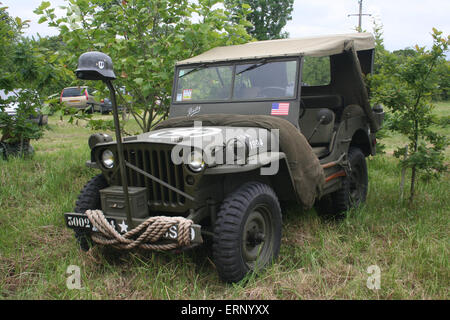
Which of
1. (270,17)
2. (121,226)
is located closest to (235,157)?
(121,226)

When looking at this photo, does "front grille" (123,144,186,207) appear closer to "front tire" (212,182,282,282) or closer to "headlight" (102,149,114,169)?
"headlight" (102,149,114,169)

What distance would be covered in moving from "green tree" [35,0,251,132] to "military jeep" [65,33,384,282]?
0.83 m

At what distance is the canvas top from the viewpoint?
4016mm

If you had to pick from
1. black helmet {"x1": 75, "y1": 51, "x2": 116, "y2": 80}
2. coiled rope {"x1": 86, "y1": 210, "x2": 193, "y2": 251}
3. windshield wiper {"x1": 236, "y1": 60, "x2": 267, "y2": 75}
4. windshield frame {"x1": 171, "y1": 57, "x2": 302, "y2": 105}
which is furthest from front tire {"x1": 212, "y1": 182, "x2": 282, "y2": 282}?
windshield wiper {"x1": 236, "y1": 60, "x2": 267, "y2": 75}


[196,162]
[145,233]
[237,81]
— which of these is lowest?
[145,233]

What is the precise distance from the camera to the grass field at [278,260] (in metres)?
2.99

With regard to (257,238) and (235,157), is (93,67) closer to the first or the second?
(235,157)

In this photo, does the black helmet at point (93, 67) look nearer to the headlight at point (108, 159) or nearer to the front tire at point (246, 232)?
the headlight at point (108, 159)

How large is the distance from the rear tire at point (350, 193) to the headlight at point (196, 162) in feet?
7.31

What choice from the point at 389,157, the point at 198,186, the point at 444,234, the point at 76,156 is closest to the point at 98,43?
the point at 76,156

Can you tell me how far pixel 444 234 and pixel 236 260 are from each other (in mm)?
2266

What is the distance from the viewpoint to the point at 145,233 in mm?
2881

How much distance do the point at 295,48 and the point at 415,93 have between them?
5.33 feet
